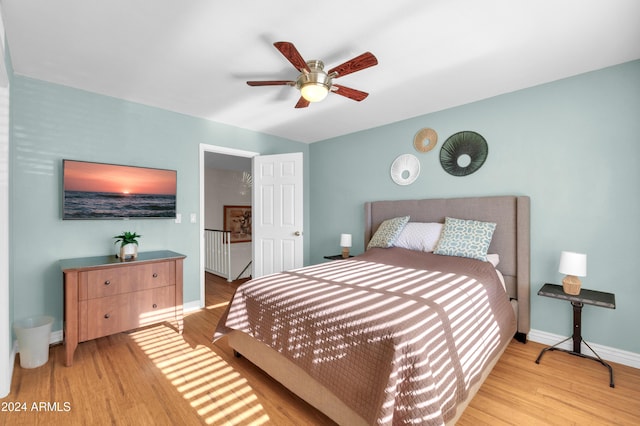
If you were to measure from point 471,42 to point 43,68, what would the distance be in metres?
3.44

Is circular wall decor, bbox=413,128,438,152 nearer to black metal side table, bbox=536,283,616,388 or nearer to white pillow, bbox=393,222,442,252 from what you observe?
white pillow, bbox=393,222,442,252

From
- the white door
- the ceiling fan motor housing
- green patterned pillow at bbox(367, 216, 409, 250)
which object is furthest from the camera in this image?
the white door

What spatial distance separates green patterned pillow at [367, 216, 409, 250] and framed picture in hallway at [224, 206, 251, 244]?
13.9 feet

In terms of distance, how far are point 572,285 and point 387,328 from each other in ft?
6.19

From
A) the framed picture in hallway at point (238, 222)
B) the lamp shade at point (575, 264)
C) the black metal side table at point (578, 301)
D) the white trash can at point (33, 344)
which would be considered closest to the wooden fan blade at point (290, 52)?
the lamp shade at point (575, 264)

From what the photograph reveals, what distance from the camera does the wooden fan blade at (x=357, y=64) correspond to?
73.2 inches

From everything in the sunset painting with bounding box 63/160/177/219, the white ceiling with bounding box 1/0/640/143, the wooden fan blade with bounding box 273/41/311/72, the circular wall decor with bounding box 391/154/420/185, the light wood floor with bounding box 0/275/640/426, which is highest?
the white ceiling with bounding box 1/0/640/143

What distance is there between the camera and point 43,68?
2414 mm

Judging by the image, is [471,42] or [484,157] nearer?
[471,42]

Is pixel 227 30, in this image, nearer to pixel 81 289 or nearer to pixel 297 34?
pixel 297 34

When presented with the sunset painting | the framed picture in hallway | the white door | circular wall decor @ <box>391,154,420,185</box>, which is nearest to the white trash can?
the sunset painting

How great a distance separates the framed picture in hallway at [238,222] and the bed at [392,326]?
183 inches

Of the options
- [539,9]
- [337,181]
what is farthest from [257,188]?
[539,9]

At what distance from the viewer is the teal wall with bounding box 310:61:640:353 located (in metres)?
2.32
